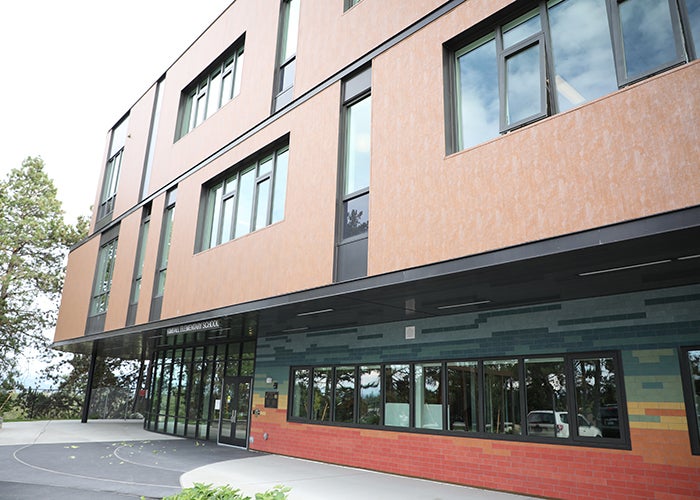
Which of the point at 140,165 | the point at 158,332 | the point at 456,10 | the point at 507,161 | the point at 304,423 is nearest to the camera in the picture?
the point at 507,161

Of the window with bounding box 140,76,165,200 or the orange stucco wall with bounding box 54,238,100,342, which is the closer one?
the window with bounding box 140,76,165,200

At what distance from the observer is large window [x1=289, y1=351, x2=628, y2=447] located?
25.1 ft

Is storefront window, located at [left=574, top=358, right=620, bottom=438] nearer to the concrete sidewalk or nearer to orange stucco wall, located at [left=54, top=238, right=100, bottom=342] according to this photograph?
the concrete sidewalk

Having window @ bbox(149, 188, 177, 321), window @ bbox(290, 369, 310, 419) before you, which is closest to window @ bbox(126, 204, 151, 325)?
window @ bbox(149, 188, 177, 321)

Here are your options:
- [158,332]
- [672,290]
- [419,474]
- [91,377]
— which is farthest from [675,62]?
[91,377]

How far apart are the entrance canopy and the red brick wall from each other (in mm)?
2201

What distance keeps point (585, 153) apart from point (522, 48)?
205 cm

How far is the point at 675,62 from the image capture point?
540 cm

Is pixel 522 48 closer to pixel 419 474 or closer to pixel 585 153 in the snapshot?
pixel 585 153

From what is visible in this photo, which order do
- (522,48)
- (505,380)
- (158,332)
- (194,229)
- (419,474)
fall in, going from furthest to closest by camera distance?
(158,332) → (194,229) → (419,474) → (505,380) → (522,48)

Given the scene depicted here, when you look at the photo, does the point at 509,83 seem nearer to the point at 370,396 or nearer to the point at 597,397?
the point at 597,397

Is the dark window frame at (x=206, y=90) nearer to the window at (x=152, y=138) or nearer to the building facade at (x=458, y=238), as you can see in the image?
the building facade at (x=458, y=238)

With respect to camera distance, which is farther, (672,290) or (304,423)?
(304,423)

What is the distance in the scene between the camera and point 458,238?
682 cm
